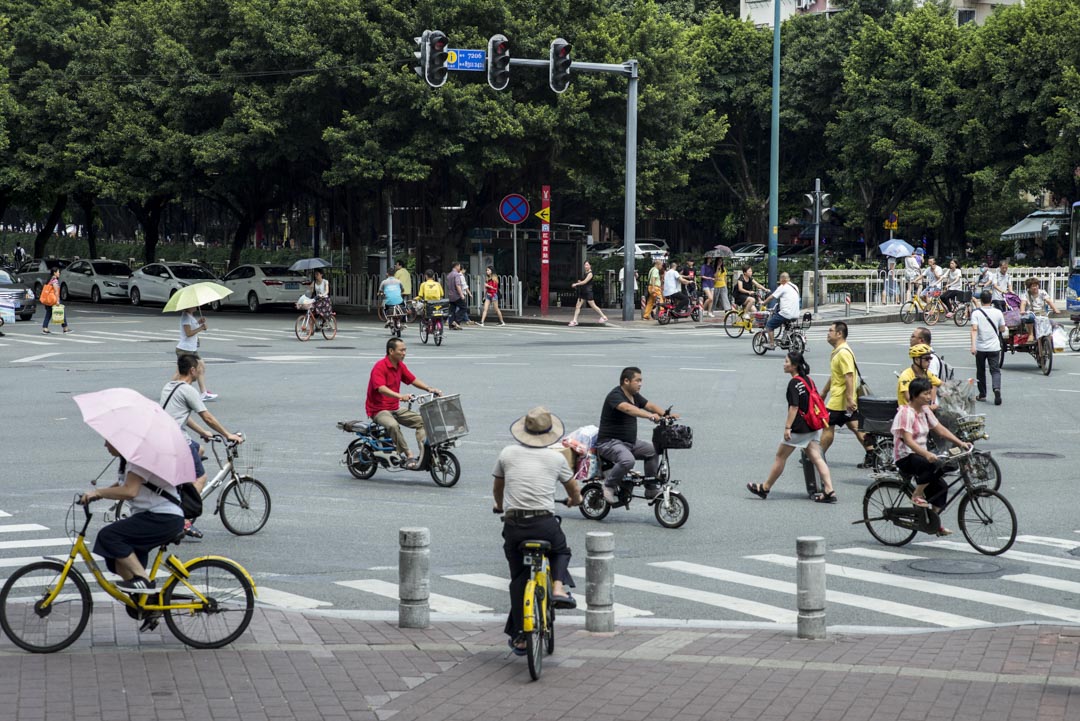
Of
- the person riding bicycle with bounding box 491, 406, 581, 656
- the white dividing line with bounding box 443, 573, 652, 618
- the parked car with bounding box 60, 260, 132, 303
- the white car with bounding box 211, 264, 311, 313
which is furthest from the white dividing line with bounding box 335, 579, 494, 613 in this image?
the parked car with bounding box 60, 260, 132, 303

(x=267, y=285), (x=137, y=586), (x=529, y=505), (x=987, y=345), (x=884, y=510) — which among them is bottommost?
(x=884, y=510)

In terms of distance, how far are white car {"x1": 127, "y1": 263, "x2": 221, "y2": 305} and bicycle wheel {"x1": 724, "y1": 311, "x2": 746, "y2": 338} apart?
1969 centimetres

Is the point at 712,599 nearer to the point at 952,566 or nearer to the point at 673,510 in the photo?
the point at 952,566

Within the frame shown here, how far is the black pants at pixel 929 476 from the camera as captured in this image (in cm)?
1203

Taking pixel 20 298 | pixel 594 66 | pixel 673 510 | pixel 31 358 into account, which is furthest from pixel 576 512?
pixel 20 298

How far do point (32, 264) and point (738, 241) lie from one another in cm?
3392

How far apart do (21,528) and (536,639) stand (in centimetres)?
602

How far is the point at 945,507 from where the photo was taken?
12.1 meters

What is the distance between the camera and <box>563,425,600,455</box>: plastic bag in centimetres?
1296

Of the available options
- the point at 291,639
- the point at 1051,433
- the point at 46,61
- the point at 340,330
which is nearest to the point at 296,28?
the point at 340,330

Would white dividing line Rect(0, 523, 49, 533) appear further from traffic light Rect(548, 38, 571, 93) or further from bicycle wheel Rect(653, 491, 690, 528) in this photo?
traffic light Rect(548, 38, 571, 93)

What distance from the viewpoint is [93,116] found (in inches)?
1927

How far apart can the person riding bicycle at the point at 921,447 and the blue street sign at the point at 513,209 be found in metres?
27.9

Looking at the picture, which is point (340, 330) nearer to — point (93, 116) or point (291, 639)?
point (93, 116)
